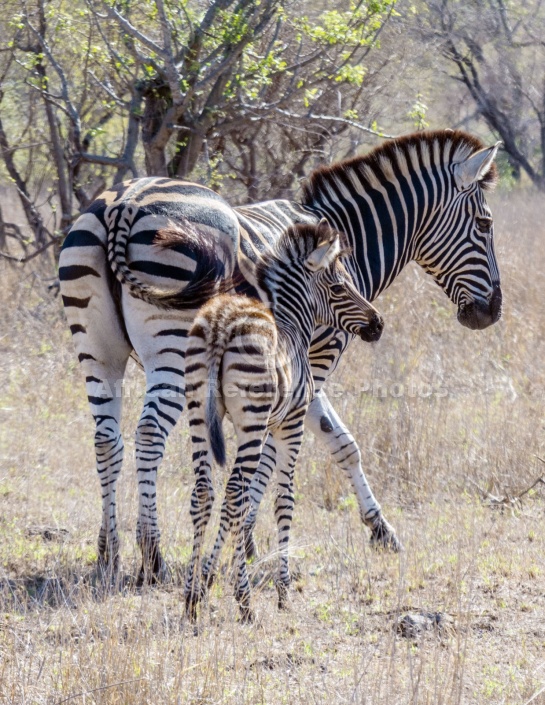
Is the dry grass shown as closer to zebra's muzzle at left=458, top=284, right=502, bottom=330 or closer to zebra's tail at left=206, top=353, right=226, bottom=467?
zebra's tail at left=206, top=353, right=226, bottom=467

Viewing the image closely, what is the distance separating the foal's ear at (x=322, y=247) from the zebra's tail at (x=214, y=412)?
113cm

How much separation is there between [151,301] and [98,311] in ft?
1.89

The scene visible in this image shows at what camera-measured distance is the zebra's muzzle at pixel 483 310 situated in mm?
6500

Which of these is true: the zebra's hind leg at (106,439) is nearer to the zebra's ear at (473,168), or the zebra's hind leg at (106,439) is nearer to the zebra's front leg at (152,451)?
the zebra's front leg at (152,451)

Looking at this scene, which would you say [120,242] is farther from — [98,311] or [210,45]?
[210,45]

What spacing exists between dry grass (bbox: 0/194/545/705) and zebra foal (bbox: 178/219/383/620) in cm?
32

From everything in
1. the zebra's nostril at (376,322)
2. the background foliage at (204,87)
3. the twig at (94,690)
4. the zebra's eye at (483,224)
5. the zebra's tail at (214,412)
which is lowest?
the twig at (94,690)

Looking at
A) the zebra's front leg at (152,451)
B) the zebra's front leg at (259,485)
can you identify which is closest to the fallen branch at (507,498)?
the zebra's front leg at (259,485)

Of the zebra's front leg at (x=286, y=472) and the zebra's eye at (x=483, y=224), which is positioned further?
the zebra's eye at (x=483, y=224)

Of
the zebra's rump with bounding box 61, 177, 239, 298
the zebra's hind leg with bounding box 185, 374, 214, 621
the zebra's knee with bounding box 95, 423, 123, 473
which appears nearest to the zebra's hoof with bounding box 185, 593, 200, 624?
the zebra's hind leg with bounding box 185, 374, 214, 621

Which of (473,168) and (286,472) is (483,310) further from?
(286,472)

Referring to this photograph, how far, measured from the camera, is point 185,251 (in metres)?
4.94

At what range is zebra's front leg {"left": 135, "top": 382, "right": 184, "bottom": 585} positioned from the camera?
498cm

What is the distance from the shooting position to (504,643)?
4.15 m
